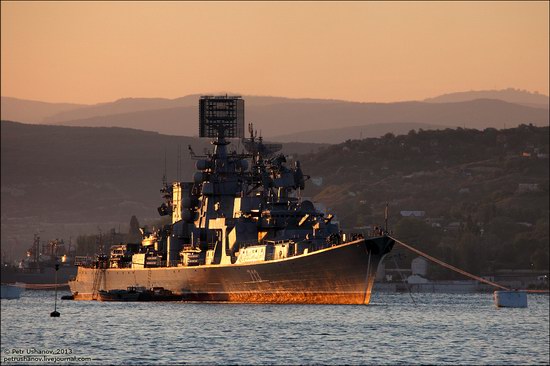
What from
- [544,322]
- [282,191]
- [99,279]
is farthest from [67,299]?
[544,322]

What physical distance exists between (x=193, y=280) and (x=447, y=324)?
1549 inches

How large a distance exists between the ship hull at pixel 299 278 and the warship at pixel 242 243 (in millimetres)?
88

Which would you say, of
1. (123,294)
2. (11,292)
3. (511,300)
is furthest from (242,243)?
(11,292)

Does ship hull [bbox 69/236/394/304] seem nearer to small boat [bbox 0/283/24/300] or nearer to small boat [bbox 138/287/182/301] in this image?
small boat [bbox 138/287/182/301]

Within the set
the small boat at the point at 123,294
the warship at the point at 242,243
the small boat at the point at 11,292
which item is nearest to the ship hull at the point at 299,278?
the warship at the point at 242,243

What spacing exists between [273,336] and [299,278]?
35.4m

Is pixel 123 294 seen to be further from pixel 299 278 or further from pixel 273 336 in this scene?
pixel 273 336

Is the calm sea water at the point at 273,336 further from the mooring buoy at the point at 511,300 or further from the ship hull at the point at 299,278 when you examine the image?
the mooring buoy at the point at 511,300

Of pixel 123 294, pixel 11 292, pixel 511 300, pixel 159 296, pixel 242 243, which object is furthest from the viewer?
pixel 11 292

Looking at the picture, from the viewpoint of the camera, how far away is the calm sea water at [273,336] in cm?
8050

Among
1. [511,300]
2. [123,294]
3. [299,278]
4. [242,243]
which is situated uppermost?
[242,243]

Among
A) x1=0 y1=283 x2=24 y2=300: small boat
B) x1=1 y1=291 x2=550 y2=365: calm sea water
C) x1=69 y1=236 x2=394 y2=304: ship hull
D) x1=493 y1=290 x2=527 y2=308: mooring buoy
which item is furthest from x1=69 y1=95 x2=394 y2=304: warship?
x1=493 y1=290 x2=527 y2=308: mooring buoy

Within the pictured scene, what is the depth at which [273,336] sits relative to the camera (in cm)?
9262

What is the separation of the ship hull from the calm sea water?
293 cm
